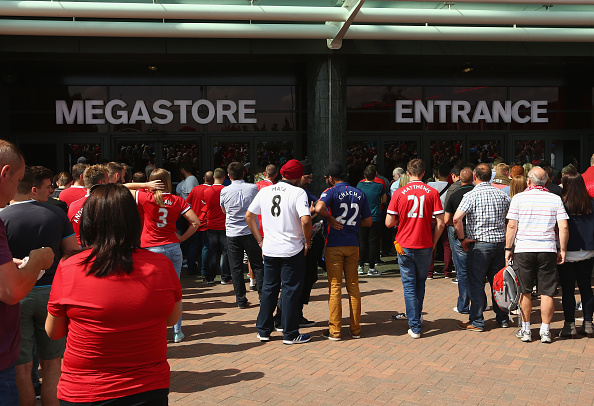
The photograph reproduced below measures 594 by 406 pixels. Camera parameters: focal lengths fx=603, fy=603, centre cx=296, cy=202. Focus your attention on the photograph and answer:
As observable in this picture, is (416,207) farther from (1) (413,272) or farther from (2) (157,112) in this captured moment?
(2) (157,112)

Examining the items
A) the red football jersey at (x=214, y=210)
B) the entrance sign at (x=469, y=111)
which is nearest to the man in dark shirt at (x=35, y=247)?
the red football jersey at (x=214, y=210)

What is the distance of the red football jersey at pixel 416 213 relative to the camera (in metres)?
7.08

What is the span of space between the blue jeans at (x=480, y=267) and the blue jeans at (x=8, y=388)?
5567 millimetres

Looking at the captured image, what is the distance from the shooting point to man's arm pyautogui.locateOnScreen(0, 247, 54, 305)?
258 cm

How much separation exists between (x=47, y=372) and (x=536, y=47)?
12.1 m

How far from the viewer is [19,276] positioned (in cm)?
262

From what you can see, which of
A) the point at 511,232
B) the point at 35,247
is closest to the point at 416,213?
the point at 511,232

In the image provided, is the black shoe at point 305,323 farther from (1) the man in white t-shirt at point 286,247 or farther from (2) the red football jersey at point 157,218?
(2) the red football jersey at point 157,218

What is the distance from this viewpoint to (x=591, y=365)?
5.89m

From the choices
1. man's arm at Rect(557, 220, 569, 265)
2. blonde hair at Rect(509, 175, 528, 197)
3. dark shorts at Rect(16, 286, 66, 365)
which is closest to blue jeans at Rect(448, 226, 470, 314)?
blonde hair at Rect(509, 175, 528, 197)

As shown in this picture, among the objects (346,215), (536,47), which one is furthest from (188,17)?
(536,47)

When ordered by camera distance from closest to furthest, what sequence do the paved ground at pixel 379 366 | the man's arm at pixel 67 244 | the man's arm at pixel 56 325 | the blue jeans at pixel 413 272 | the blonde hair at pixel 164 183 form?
the man's arm at pixel 56 325, the man's arm at pixel 67 244, the paved ground at pixel 379 366, the blonde hair at pixel 164 183, the blue jeans at pixel 413 272

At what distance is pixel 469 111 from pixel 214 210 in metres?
8.32

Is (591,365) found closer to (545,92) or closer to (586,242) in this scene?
(586,242)
